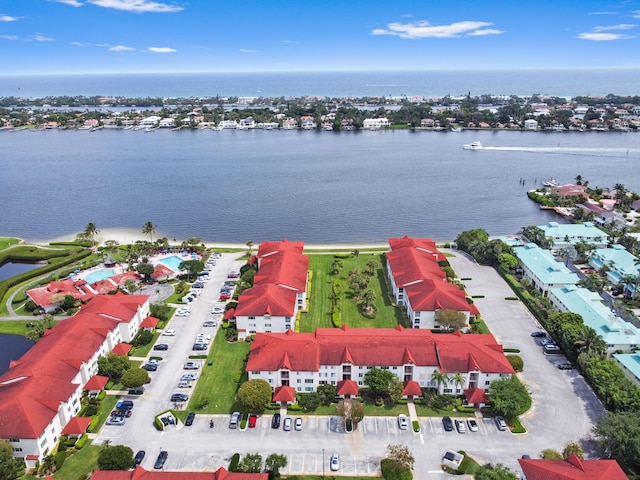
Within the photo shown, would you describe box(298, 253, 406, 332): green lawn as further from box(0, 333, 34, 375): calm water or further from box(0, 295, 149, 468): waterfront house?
box(0, 333, 34, 375): calm water

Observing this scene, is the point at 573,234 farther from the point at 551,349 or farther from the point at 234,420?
the point at 234,420

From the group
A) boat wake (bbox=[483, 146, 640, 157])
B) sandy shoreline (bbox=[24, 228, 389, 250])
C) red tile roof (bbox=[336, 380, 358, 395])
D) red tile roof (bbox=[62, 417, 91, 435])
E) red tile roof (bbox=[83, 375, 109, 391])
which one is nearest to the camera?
red tile roof (bbox=[62, 417, 91, 435])

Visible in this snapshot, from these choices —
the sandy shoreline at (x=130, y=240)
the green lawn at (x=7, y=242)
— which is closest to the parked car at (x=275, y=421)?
the sandy shoreline at (x=130, y=240)

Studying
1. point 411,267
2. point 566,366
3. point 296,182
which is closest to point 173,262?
point 411,267

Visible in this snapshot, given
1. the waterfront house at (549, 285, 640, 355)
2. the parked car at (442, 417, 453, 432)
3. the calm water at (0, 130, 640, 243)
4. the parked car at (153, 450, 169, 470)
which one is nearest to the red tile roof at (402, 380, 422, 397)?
the parked car at (442, 417, 453, 432)

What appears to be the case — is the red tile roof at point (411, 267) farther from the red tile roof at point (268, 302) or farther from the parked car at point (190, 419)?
the parked car at point (190, 419)

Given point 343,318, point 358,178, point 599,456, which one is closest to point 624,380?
point 599,456

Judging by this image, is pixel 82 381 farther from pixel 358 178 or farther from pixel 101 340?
pixel 358 178
